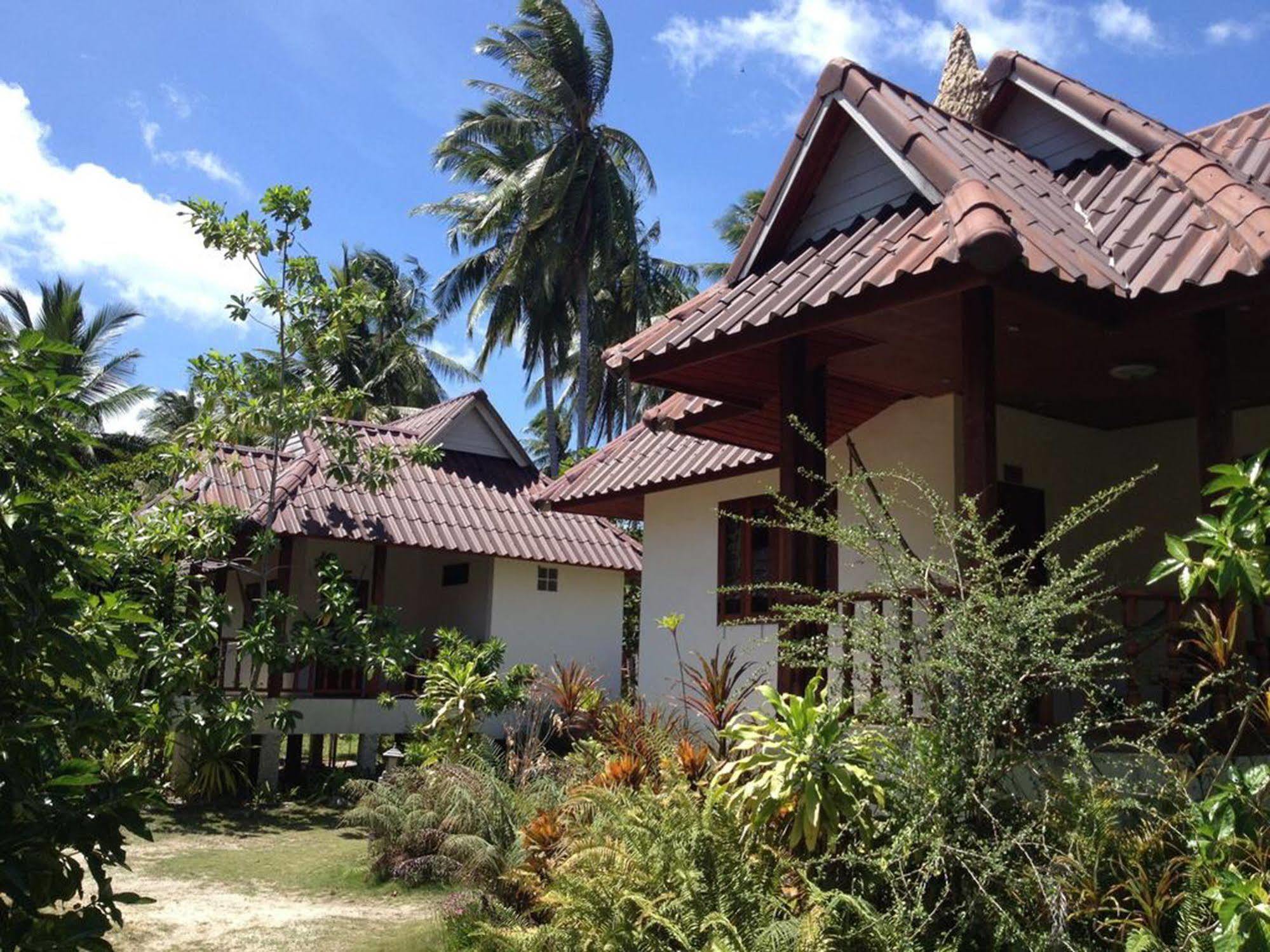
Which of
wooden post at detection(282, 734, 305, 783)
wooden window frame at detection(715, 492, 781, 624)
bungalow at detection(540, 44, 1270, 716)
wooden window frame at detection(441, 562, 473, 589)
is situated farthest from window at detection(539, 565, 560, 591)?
bungalow at detection(540, 44, 1270, 716)

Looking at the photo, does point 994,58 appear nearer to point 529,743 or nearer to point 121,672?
point 529,743

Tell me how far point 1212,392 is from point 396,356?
117ft

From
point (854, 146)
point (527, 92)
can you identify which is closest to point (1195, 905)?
point (854, 146)

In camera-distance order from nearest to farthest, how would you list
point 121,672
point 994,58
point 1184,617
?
point 1184,617
point 994,58
point 121,672

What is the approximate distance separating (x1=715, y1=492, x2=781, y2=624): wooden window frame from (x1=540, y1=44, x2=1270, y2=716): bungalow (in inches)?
30.0

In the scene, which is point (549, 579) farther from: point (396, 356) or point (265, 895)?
point (396, 356)

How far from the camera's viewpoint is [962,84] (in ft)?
33.2

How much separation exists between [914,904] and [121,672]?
11.3 metres

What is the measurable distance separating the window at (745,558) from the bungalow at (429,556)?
3874mm

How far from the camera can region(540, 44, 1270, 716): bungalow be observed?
6695 mm

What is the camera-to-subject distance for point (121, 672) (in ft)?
45.1

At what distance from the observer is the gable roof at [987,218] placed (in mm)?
6453

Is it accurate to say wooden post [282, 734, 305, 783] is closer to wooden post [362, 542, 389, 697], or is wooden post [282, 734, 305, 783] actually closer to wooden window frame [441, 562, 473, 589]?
wooden post [362, 542, 389, 697]

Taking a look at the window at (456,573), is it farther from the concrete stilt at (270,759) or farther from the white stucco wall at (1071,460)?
the white stucco wall at (1071,460)
